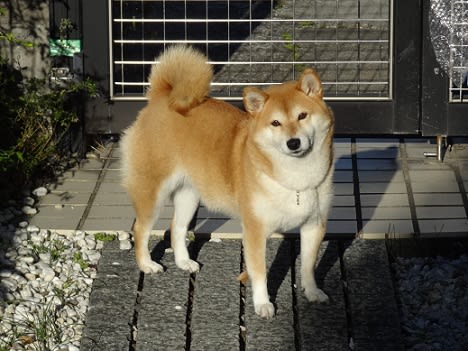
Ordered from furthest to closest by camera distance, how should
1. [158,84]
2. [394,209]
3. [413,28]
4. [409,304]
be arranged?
[413,28] < [394,209] < [158,84] < [409,304]

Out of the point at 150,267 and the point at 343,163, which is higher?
the point at 343,163

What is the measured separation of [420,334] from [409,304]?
27cm

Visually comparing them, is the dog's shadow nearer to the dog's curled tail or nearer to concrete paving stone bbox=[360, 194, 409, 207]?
concrete paving stone bbox=[360, 194, 409, 207]

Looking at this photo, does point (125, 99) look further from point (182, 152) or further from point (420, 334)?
point (420, 334)

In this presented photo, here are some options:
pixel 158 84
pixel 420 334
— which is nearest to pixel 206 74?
pixel 158 84

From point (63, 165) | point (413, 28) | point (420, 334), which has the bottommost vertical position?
point (420, 334)

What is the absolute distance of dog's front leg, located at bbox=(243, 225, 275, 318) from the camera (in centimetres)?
390

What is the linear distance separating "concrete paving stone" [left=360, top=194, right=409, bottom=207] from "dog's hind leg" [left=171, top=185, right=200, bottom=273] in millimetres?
1029

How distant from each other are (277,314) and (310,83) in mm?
911

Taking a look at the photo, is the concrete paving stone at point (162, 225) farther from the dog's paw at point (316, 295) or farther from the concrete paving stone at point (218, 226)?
the dog's paw at point (316, 295)

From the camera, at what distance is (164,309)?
398 cm

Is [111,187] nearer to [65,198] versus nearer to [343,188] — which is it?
[65,198]

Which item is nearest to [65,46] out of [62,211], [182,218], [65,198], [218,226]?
[65,198]

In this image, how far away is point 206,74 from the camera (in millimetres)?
4312
